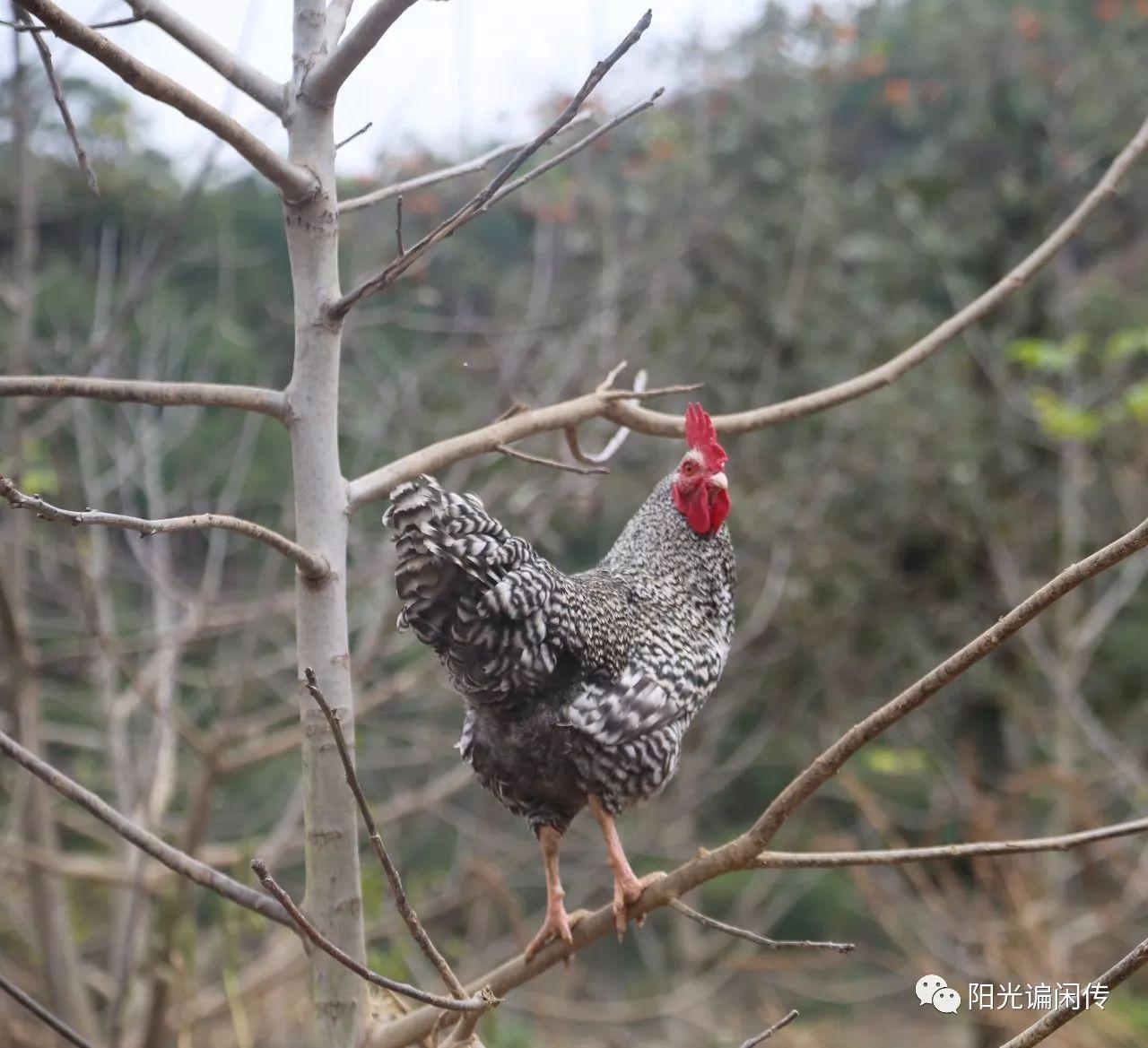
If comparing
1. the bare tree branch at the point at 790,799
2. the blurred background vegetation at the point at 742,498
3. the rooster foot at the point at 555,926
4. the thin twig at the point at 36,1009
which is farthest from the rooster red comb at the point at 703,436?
the blurred background vegetation at the point at 742,498

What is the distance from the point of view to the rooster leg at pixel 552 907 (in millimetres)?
1953

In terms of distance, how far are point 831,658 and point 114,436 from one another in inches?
168

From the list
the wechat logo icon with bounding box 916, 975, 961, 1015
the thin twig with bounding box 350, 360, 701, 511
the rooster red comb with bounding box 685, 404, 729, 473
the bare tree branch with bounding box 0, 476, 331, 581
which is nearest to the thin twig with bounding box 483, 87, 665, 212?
the thin twig with bounding box 350, 360, 701, 511

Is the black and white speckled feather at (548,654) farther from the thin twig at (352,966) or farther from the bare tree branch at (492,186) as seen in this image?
the thin twig at (352,966)

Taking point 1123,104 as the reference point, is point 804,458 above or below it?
below

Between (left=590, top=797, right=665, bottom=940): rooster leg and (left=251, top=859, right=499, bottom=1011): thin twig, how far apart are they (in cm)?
46

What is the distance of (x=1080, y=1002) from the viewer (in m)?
1.21

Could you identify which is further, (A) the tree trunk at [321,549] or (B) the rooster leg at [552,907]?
(B) the rooster leg at [552,907]

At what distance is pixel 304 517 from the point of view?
1.59 metres

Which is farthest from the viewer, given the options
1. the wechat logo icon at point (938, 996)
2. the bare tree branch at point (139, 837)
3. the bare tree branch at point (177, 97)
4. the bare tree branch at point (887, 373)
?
the wechat logo icon at point (938, 996)

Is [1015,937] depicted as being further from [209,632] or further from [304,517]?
[304,517]

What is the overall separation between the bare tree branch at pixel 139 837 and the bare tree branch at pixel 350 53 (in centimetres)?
89

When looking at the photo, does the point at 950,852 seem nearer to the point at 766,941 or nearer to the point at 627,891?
the point at 766,941

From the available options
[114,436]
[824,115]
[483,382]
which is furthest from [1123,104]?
[114,436]
